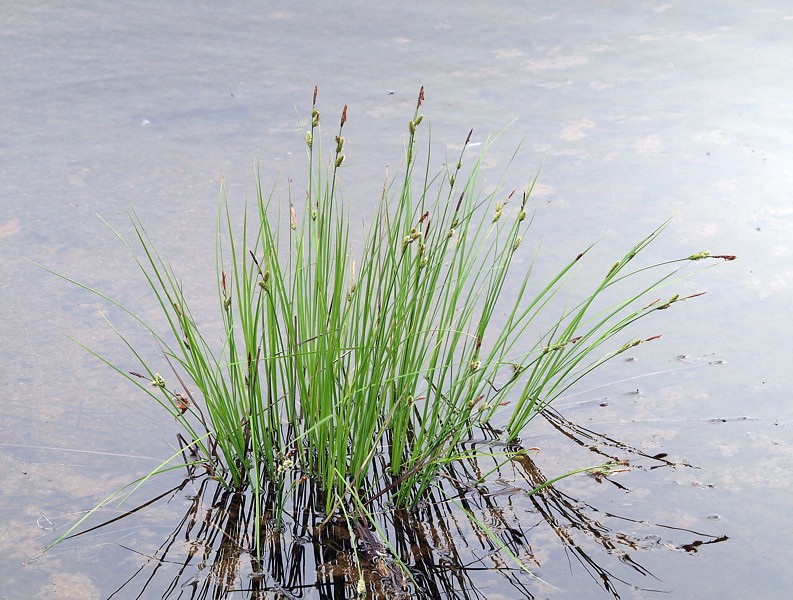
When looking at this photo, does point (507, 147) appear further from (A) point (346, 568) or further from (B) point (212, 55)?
(A) point (346, 568)

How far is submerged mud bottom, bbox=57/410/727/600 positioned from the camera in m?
1.71

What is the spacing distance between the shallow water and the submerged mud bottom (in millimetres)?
17

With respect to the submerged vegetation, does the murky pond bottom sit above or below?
below

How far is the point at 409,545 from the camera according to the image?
1818mm

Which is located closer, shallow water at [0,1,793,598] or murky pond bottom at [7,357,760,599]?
murky pond bottom at [7,357,760,599]

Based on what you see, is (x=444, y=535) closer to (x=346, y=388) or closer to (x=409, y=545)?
(x=409, y=545)

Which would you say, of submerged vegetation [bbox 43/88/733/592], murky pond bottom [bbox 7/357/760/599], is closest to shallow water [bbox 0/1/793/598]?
murky pond bottom [bbox 7/357/760/599]

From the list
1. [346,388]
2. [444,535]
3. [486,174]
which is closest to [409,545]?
[444,535]

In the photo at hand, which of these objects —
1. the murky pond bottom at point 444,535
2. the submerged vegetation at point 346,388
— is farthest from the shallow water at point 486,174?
the submerged vegetation at point 346,388

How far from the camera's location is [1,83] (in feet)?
12.8

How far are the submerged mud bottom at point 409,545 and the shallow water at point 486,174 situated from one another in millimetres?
17

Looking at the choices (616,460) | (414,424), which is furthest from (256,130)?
(616,460)

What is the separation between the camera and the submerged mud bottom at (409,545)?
67.3 inches

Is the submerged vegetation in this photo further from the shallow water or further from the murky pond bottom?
the shallow water
